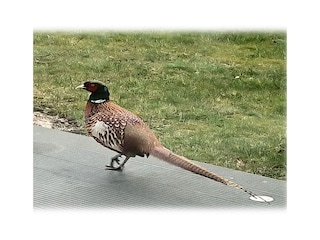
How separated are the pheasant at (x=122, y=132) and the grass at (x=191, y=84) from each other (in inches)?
1.5

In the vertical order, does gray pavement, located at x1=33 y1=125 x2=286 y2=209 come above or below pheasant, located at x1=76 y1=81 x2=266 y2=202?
below

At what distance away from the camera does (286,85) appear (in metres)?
4.06

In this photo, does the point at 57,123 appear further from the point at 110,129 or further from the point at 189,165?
the point at 189,165

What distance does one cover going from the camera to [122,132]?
4.04m

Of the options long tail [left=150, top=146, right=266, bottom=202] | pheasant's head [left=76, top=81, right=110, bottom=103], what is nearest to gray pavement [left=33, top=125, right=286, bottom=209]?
long tail [left=150, top=146, right=266, bottom=202]

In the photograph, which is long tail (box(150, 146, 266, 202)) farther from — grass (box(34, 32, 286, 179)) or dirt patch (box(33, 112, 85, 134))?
dirt patch (box(33, 112, 85, 134))

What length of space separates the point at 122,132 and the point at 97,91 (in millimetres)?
222

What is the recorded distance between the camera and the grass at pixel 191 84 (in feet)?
13.4

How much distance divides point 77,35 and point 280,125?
3.26 feet

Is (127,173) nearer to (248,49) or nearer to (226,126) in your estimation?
(226,126)

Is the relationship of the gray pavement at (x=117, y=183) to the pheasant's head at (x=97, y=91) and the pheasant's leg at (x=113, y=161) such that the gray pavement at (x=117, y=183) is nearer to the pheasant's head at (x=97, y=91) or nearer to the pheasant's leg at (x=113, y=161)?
the pheasant's leg at (x=113, y=161)

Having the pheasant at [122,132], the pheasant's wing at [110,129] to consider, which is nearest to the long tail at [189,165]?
the pheasant at [122,132]

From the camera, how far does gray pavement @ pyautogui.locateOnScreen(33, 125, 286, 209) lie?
4.01m
